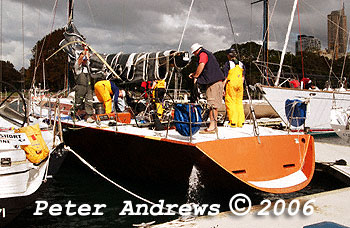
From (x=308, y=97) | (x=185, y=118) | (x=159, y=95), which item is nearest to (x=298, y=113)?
(x=185, y=118)

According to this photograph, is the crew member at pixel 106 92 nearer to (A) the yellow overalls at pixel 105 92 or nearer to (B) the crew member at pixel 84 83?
(A) the yellow overalls at pixel 105 92

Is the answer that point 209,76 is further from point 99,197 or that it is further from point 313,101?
point 313,101

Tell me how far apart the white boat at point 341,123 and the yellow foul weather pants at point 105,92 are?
7292 millimetres

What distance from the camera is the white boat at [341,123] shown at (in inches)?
426

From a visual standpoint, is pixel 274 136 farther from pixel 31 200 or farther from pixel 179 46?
pixel 31 200

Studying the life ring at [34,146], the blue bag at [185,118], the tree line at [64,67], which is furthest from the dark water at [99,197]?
the tree line at [64,67]

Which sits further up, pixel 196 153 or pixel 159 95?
pixel 159 95

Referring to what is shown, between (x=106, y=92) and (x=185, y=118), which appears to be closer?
(x=185, y=118)

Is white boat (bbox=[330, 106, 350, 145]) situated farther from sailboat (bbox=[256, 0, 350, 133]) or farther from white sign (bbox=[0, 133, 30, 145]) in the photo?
white sign (bbox=[0, 133, 30, 145])

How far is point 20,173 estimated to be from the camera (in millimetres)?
5012

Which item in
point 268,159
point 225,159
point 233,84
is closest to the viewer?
point 225,159

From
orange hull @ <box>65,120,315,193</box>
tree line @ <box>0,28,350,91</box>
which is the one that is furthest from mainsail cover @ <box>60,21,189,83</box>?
tree line @ <box>0,28,350,91</box>

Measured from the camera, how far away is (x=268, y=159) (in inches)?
218

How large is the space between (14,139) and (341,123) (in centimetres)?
977
